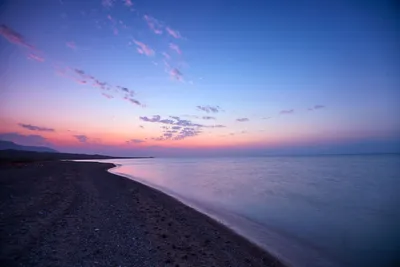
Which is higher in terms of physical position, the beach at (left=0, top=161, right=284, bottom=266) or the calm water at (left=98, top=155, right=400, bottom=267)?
the beach at (left=0, top=161, right=284, bottom=266)

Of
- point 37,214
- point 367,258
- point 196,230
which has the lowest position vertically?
point 367,258

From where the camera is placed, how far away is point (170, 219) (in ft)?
43.3

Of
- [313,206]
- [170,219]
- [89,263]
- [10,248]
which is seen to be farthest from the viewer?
[313,206]

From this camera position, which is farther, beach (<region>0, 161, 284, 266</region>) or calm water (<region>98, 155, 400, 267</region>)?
calm water (<region>98, 155, 400, 267</region>)

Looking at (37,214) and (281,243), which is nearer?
(37,214)

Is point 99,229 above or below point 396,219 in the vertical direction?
above

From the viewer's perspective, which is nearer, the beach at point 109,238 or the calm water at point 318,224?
the beach at point 109,238

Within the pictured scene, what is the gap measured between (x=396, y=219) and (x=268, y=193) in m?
12.6

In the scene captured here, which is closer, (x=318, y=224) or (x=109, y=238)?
(x=109, y=238)

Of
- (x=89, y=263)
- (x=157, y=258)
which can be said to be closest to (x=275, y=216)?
(x=157, y=258)

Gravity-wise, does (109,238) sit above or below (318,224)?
above

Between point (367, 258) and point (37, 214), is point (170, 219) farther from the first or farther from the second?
point (367, 258)

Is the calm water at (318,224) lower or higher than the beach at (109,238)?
lower

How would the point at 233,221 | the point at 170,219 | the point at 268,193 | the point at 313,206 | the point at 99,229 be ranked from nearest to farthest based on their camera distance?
1. the point at 99,229
2. the point at 170,219
3. the point at 233,221
4. the point at 313,206
5. the point at 268,193
